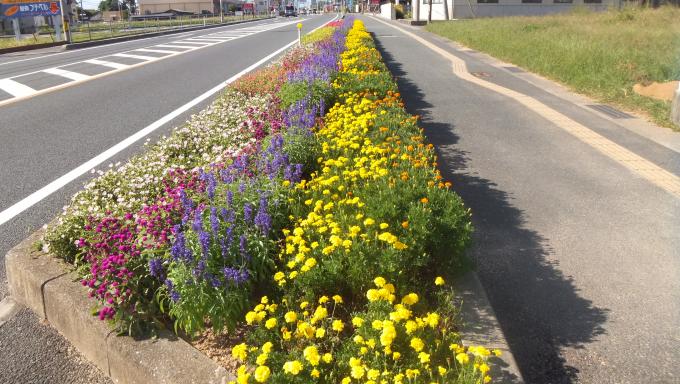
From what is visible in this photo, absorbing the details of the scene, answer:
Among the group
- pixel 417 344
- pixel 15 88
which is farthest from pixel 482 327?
pixel 15 88

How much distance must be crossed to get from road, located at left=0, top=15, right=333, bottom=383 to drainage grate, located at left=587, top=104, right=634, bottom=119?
752cm

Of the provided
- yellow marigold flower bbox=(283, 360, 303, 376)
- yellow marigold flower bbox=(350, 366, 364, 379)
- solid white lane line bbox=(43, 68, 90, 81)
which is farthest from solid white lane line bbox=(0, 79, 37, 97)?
yellow marigold flower bbox=(350, 366, 364, 379)

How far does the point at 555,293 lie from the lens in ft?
12.3

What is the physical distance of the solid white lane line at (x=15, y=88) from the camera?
38.1 ft

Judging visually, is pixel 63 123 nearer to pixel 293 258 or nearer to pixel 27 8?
pixel 293 258

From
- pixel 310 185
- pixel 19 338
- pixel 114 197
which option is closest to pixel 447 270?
pixel 310 185

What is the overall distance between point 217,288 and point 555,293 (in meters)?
2.39

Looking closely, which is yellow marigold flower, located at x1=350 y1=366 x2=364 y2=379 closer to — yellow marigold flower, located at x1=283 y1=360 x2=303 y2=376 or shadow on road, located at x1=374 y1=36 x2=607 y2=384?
yellow marigold flower, located at x1=283 y1=360 x2=303 y2=376

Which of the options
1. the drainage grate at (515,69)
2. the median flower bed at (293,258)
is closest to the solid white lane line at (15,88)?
the median flower bed at (293,258)

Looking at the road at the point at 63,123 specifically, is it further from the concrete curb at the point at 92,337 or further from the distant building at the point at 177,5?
the distant building at the point at 177,5

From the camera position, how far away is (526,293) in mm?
3754

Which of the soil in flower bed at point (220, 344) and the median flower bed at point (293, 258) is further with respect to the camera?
the soil in flower bed at point (220, 344)

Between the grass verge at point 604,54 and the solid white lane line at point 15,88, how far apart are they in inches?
485

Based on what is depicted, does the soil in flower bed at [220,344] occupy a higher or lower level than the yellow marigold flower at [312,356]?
lower
